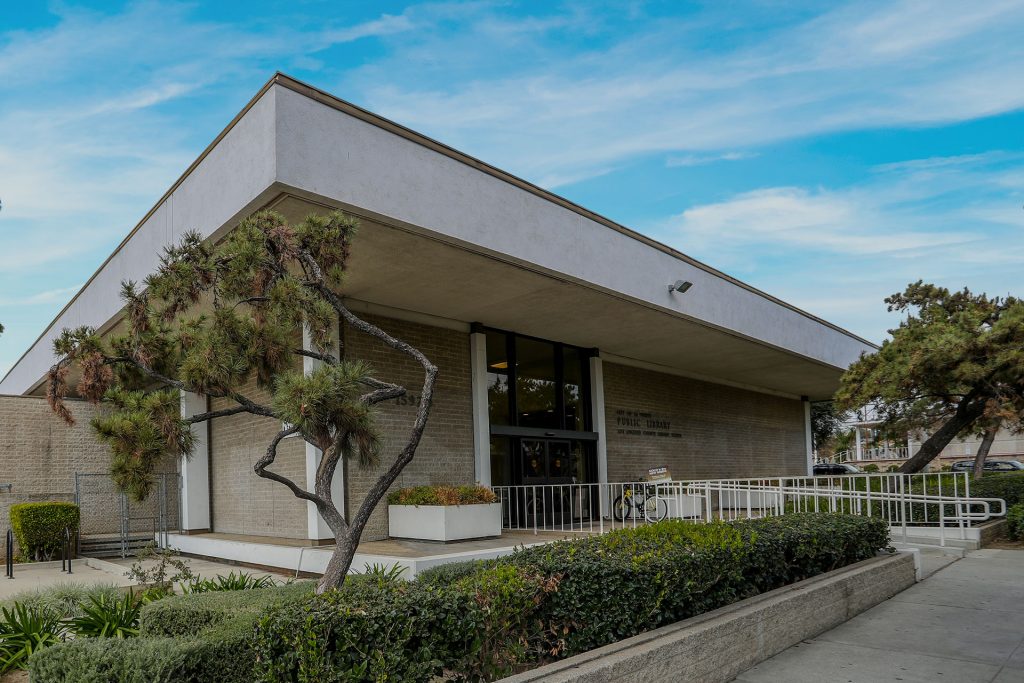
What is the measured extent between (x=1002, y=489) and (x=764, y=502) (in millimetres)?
5647

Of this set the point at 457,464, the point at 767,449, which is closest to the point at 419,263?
the point at 457,464

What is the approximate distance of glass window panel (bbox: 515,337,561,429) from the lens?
15.7 m

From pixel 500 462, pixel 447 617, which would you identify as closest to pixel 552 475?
pixel 500 462

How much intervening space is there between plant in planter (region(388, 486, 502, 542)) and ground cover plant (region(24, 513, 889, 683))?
219 inches

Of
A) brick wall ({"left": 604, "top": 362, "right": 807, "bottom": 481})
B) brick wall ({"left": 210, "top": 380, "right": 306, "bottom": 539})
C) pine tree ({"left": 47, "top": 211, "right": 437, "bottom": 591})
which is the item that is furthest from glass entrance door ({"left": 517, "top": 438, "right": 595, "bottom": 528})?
pine tree ({"left": 47, "top": 211, "right": 437, "bottom": 591})

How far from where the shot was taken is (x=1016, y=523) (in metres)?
13.1

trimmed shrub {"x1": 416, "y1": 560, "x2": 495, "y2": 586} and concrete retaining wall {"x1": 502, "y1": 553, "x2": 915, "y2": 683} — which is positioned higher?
trimmed shrub {"x1": 416, "y1": 560, "x2": 495, "y2": 586}

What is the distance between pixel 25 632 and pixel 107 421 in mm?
2090

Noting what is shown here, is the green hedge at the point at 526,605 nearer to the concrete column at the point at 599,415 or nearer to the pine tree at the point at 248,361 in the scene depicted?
the pine tree at the point at 248,361

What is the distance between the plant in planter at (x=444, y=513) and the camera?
11727 mm

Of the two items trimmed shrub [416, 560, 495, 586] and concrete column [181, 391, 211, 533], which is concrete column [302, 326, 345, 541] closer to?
concrete column [181, 391, 211, 533]

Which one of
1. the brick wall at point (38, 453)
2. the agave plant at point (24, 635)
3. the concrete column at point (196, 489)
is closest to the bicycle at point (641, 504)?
the concrete column at point (196, 489)

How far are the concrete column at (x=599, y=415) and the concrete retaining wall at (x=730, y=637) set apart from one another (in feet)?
29.9

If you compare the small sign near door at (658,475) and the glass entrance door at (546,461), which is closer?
the glass entrance door at (546,461)
